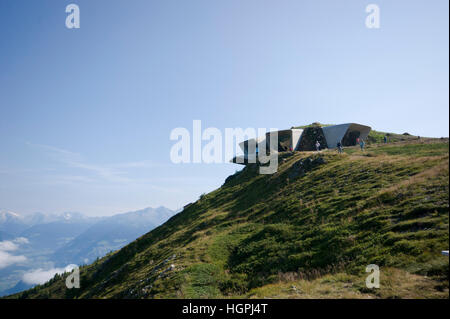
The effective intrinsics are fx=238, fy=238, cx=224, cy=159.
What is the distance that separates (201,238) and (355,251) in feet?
58.3

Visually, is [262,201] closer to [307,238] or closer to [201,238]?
[201,238]

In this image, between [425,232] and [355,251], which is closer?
[425,232]

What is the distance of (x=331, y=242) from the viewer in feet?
54.1

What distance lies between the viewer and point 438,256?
10.9 metres

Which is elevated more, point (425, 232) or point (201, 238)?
point (425, 232)

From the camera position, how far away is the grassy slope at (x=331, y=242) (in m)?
11.5

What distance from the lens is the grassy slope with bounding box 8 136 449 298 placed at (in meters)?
11.5

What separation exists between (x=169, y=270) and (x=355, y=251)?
14.8m

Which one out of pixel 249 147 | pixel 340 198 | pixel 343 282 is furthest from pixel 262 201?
pixel 249 147
